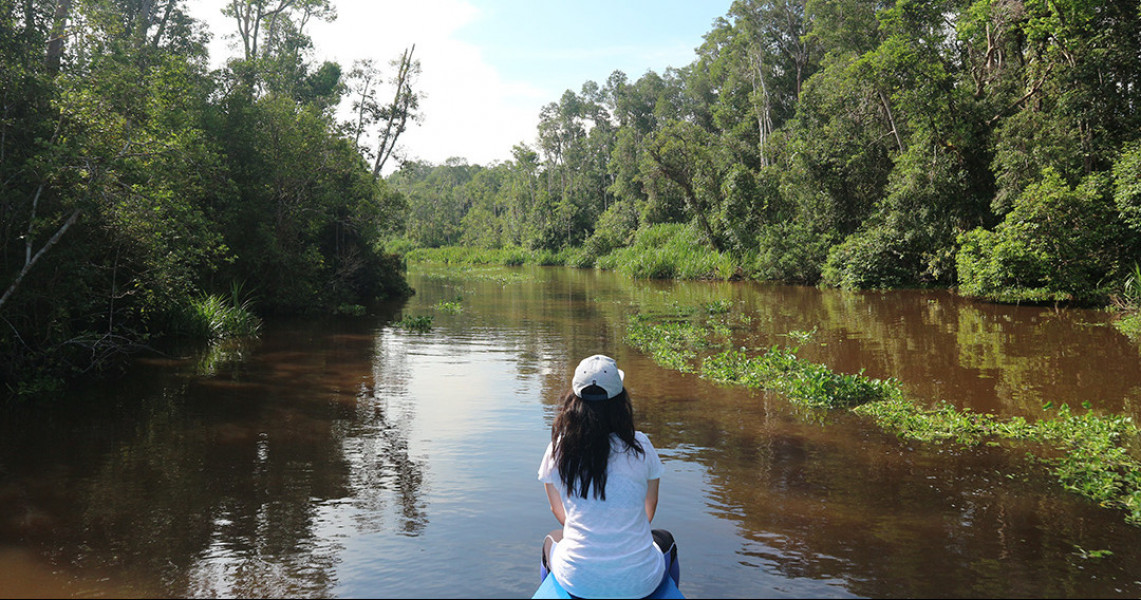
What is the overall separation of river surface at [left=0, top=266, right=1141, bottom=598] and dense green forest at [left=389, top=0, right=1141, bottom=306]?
6.55 meters

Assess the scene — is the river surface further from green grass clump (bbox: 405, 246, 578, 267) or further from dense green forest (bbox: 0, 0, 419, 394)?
green grass clump (bbox: 405, 246, 578, 267)

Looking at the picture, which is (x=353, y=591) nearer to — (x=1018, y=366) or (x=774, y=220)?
(x=1018, y=366)

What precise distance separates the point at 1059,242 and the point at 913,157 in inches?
290

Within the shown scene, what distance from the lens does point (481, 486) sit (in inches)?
253

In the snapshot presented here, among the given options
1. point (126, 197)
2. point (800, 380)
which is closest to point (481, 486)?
point (800, 380)

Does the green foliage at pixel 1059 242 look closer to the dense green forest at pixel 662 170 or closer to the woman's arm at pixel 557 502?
the dense green forest at pixel 662 170

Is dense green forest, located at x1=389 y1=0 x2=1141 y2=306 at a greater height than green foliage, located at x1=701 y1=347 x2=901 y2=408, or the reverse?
dense green forest, located at x1=389 y1=0 x2=1141 y2=306

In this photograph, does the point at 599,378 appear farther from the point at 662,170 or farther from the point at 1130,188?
the point at 662,170

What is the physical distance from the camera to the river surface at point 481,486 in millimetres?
4598

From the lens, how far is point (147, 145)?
33.1 feet

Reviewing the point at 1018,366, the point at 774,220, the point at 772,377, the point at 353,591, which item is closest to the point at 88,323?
the point at 353,591

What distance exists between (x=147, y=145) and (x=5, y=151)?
1.66 metres

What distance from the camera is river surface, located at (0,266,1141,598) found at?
460 centimetres

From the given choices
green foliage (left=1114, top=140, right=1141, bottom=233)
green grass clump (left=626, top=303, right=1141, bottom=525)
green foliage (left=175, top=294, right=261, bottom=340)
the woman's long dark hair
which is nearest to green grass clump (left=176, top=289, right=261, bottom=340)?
green foliage (left=175, top=294, right=261, bottom=340)
